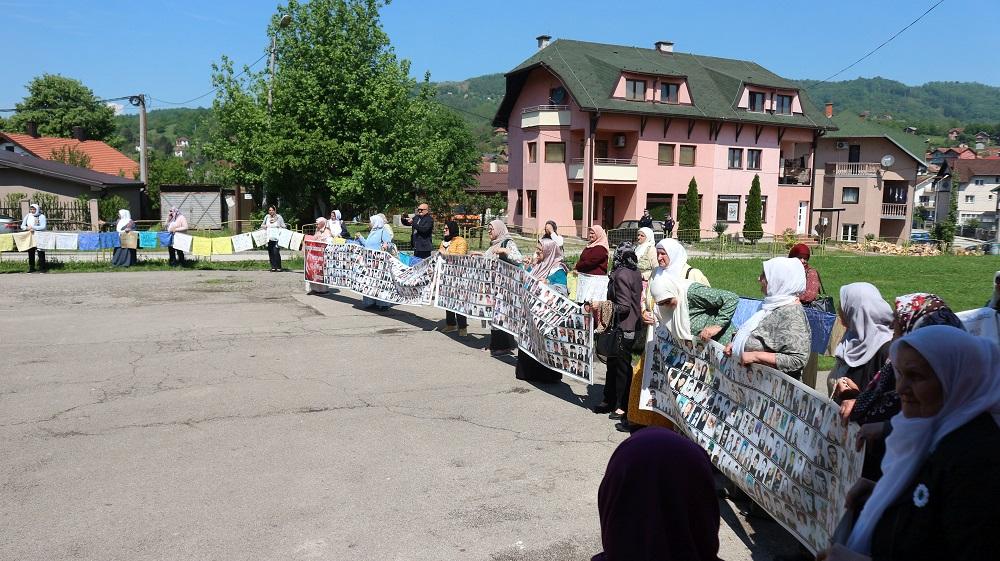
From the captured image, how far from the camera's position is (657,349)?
6.33 metres

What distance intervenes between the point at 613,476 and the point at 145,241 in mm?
21636

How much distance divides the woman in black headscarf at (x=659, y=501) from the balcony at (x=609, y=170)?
1708 inches

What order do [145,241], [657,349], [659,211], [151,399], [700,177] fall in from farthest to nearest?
[700,177] < [659,211] < [145,241] < [151,399] < [657,349]

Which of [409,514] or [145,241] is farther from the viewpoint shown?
[145,241]

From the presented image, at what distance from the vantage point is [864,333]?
4727 millimetres

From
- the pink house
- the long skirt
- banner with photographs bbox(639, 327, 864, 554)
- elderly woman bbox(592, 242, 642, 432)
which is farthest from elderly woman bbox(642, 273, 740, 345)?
the pink house

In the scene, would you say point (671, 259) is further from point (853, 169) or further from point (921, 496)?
point (853, 169)

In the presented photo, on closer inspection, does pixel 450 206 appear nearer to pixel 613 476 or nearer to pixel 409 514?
pixel 409 514

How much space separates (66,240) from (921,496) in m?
22.3

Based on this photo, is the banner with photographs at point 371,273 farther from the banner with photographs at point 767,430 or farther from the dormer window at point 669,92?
the dormer window at point 669,92

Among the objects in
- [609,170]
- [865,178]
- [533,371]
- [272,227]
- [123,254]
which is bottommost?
[533,371]

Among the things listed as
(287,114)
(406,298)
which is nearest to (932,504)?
(406,298)

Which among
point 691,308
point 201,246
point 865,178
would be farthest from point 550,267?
point 865,178

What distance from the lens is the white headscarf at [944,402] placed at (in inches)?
101
